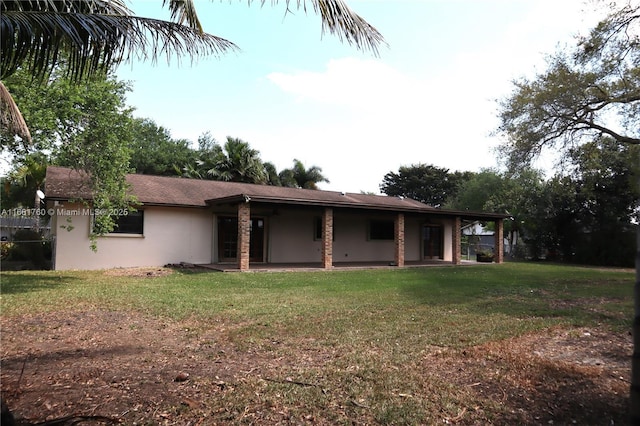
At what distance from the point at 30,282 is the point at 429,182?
45.2m

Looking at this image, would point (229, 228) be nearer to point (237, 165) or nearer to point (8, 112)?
point (8, 112)

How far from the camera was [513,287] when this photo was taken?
458 inches

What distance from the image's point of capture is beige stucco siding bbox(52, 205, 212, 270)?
14.4m

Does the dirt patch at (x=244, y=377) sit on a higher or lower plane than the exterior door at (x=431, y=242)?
lower

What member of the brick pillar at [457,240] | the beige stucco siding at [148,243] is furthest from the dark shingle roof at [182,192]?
the brick pillar at [457,240]

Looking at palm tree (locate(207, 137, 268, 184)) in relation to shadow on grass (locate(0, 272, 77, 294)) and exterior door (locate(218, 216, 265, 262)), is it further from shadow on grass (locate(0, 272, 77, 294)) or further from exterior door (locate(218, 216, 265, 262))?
shadow on grass (locate(0, 272, 77, 294))

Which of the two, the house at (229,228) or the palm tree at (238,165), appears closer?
the house at (229,228)

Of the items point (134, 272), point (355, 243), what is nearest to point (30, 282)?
point (134, 272)

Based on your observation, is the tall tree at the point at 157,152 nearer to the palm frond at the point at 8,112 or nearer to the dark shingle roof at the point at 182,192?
the dark shingle roof at the point at 182,192

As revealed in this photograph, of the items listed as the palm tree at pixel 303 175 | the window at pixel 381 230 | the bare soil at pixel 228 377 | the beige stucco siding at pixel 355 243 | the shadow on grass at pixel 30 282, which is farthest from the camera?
the palm tree at pixel 303 175

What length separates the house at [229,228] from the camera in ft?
47.6

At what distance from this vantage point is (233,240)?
18.2 m

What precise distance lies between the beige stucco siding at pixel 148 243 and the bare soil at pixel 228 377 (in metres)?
9.24

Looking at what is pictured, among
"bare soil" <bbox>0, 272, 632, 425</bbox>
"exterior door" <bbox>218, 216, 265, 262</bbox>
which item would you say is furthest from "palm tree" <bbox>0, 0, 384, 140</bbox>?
"exterior door" <bbox>218, 216, 265, 262</bbox>
